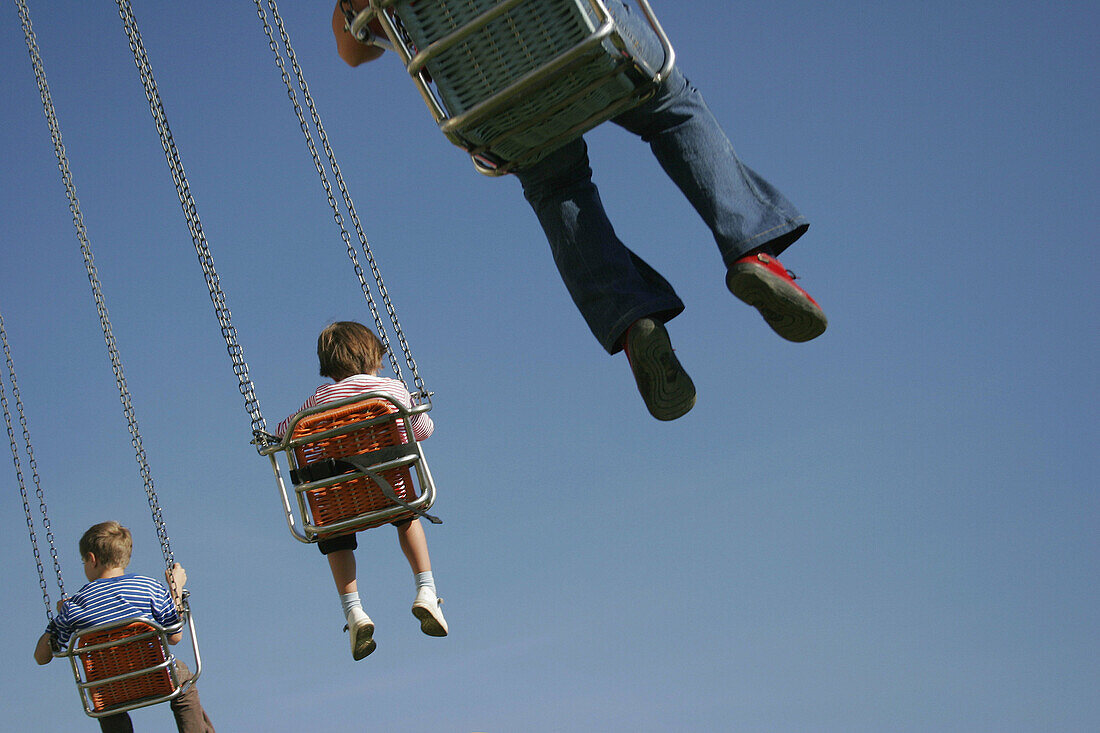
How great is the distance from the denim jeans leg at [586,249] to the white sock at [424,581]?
69.8 inches

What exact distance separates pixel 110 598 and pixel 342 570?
151 centimetres

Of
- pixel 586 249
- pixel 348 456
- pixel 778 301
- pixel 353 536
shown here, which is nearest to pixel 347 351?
pixel 348 456

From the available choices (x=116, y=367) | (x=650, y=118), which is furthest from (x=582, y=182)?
(x=116, y=367)

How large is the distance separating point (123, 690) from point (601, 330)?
141 inches

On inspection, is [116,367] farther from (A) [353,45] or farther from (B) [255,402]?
(A) [353,45]

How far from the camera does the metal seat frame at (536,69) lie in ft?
12.6

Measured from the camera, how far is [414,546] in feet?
19.3

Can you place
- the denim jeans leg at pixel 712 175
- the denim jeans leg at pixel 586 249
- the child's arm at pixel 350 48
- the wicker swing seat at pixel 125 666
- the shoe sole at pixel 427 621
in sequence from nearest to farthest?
the child's arm at pixel 350 48 → the denim jeans leg at pixel 712 175 → the denim jeans leg at pixel 586 249 → the shoe sole at pixel 427 621 → the wicker swing seat at pixel 125 666

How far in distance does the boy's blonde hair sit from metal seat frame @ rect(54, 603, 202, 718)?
0.55 metres

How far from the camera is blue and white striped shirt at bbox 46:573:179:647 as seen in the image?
21.7 ft

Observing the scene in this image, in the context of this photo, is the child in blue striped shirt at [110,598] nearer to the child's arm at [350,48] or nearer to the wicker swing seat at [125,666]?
the wicker swing seat at [125,666]

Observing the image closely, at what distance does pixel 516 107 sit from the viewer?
13.0 ft

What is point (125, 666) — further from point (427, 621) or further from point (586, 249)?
point (586, 249)

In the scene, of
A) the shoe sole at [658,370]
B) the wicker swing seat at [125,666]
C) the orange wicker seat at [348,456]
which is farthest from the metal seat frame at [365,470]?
the wicker swing seat at [125,666]
